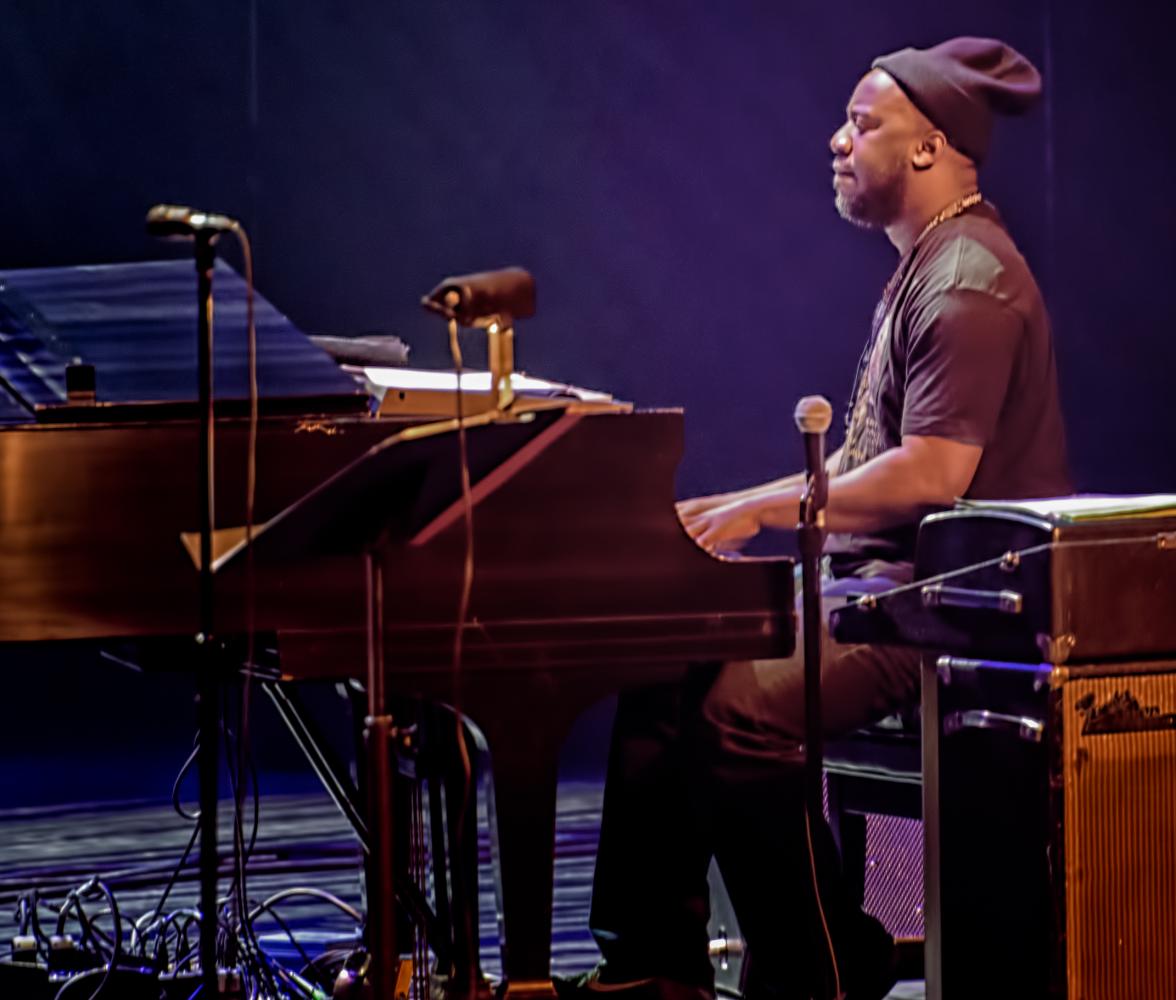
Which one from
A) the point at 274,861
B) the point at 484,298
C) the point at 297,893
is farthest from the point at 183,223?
the point at 274,861

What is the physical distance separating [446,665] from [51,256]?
4764 mm

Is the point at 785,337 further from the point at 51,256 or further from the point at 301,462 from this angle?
the point at 301,462

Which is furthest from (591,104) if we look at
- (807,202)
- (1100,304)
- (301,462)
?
(301,462)

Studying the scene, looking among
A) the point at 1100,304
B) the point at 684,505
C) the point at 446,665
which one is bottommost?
the point at 446,665

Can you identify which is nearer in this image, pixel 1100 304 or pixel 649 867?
pixel 649 867

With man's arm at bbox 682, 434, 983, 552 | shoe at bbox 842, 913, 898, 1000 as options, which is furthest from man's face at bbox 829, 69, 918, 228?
shoe at bbox 842, 913, 898, 1000

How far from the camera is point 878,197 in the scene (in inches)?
139

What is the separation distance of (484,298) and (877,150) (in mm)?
1382

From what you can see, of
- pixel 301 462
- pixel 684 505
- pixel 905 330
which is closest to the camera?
pixel 301 462

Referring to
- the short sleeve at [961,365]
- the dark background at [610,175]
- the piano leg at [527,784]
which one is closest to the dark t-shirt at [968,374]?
the short sleeve at [961,365]

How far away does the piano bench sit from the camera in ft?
10.6

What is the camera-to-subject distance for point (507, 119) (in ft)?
22.7

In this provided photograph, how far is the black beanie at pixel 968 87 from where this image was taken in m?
3.46

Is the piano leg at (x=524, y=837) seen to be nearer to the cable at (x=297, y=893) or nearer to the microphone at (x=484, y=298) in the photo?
the microphone at (x=484, y=298)
